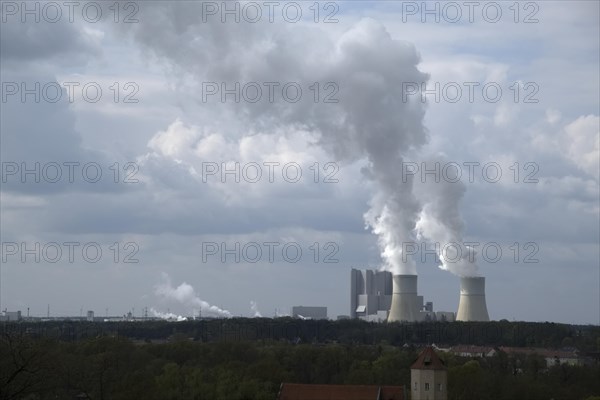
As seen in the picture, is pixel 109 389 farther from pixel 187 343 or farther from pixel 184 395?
pixel 187 343

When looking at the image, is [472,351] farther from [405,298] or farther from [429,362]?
[429,362]

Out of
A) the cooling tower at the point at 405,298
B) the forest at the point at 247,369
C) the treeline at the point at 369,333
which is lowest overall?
the forest at the point at 247,369

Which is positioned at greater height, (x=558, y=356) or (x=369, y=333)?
(x=369, y=333)

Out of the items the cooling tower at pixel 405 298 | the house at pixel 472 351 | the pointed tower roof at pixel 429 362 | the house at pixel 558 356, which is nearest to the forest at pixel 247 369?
the house at pixel 558 356

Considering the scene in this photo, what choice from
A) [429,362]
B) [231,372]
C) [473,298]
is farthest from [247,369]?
[473,298]

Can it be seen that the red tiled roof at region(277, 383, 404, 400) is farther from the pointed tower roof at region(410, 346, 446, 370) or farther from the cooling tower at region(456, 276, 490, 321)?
the cooling tower at region(456, 276, 490, 321)

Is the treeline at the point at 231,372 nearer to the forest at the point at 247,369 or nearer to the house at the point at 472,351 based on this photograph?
the forest at the point at 247,369
